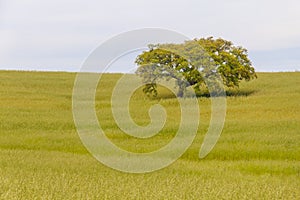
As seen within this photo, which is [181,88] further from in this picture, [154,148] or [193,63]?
[154,148]

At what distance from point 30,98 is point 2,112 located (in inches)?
397

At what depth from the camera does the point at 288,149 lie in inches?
766

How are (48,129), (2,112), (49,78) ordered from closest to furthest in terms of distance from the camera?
(48,129), (2,112), (49,78)

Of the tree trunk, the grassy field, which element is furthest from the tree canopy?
the grassy field

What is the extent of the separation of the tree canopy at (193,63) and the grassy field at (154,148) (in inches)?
131

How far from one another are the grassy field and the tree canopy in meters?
3.33

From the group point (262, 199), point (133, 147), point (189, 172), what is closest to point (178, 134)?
point (133, 147)

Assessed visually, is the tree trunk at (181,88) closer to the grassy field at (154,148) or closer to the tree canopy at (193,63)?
the tree canopy at (193,63)

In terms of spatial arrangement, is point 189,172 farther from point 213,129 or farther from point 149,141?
point 213,129

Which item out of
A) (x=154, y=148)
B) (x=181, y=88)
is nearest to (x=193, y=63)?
(x=181, y=88)

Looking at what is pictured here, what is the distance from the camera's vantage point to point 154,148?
1967cm

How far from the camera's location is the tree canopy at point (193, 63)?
42750 millimetres

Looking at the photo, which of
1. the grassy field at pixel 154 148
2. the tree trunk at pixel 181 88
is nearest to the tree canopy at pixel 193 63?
the tree trunk at pixel 181 88

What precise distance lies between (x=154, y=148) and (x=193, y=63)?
76.0ft
